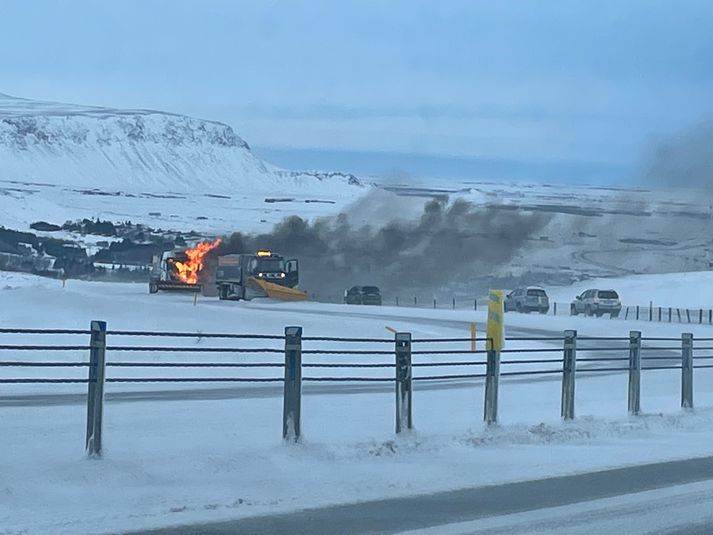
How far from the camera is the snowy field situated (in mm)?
10883

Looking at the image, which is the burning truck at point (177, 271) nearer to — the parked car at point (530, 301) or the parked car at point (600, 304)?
the parked car at point (530, 301)

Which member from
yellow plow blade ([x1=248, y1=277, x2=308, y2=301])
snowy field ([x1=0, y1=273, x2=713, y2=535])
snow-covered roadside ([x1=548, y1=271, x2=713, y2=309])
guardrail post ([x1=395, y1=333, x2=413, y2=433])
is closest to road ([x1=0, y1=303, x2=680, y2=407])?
snowy field ([x1=0, y1=273, x2=713, y2=535])

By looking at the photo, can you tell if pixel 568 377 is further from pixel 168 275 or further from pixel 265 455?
pixel 168 275

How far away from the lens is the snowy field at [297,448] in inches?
428

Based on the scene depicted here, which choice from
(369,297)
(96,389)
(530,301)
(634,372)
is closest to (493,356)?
(634,372)

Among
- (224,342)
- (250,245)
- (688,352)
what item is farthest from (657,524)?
(250,245)

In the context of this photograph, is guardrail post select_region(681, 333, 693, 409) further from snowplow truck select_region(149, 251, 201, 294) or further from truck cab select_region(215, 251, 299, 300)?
snowplow truck select_region(149, 251, 201, 294)

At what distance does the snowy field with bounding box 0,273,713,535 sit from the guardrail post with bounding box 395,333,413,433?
244mm

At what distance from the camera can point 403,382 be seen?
49.2 ft

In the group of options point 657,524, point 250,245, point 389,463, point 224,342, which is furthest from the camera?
point 250,245

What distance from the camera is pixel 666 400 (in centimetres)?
2284

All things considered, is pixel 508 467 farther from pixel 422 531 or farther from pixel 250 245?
pixel 250 245

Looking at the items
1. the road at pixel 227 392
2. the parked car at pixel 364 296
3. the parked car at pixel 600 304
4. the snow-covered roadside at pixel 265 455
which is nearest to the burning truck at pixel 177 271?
the parked car at pixel 364 296

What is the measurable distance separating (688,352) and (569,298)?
68.7 m
